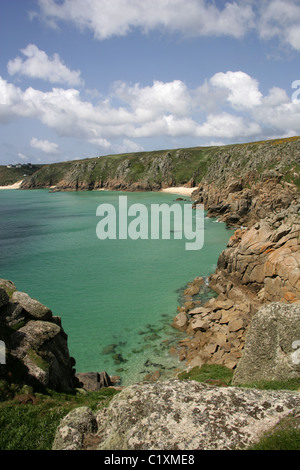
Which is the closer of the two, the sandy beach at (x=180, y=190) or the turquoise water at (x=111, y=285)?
the turquoise water at (x=111, y=285)

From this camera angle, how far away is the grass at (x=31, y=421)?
29.8 feet

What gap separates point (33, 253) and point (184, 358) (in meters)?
39.6

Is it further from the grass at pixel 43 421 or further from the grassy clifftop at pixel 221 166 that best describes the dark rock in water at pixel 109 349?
the grassy clifftop at pixel 221 166

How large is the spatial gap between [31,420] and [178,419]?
5.55 meters

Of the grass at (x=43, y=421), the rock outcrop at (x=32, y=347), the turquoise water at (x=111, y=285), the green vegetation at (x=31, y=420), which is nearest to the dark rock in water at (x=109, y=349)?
the turquoise water at (x=111, y=285)

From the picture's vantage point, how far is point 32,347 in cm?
1504

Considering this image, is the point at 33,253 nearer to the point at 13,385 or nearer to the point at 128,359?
the point at 128,359

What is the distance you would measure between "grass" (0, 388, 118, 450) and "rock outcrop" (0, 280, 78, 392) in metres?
1.56

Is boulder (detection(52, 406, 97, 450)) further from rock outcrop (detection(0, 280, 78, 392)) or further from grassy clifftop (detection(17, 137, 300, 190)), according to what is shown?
grassy clifftop (detection(17, 137, 300, 190))

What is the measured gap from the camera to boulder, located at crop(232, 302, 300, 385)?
13522 millimetres

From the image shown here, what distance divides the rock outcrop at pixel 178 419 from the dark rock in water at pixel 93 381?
10.0 metres

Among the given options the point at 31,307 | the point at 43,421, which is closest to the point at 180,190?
the point at 31,307

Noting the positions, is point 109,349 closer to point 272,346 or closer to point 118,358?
point 118,358

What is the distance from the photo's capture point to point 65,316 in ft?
99.3
